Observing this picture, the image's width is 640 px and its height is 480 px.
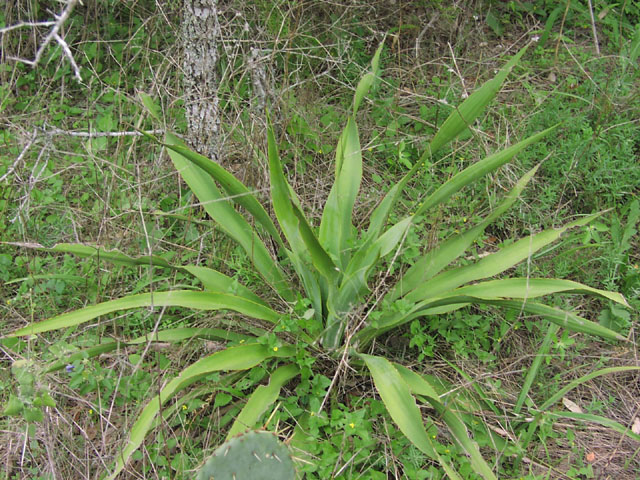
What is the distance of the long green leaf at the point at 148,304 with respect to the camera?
1924 mm

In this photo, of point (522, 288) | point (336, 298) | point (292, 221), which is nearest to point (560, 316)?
point (522, 288)

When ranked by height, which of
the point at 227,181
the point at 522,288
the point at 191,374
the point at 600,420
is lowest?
the point at 600,420

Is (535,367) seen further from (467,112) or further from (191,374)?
(191,374)

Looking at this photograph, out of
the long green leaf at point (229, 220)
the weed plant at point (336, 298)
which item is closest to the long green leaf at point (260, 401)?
the weed plant at point (336, 298)

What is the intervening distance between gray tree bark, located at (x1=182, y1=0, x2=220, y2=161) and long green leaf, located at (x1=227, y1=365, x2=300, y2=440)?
120 centimetres

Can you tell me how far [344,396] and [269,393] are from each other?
379 millimetres

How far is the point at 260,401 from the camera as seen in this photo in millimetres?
1931

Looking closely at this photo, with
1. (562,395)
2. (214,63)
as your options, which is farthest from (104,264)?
(562,395)

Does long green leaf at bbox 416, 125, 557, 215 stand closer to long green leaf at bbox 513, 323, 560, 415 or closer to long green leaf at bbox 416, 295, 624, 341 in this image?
long green leaf at bbox 416, 295, 624, 341

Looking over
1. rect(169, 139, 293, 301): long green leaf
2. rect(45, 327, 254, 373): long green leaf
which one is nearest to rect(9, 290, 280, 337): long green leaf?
rect(45, 327, 254, 373): long green leaf

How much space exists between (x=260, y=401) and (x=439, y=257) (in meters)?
0.85

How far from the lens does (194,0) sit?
2.52 meters

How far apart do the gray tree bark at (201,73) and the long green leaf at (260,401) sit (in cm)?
120

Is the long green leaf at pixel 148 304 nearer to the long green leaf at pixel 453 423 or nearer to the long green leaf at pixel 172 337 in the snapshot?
the long green leaf at pixel 172 337
